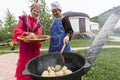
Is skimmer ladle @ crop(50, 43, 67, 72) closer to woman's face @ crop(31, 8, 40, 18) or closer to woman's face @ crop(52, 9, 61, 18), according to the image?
woman's face @ crop(52, 9, 61, 18)

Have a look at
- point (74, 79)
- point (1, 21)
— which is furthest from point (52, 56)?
point (1, 21)

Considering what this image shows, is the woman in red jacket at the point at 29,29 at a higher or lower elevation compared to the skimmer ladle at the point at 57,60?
higher

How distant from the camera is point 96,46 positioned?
4.97m

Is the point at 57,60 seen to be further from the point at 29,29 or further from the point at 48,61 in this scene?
the point at 29,29

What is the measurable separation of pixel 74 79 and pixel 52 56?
0.62m

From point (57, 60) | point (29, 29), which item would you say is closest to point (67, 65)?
point (57, 60)

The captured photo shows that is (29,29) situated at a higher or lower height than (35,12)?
lower

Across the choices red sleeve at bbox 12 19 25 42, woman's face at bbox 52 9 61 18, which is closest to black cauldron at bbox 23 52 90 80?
red sleeve at bbox 12 19 25 42

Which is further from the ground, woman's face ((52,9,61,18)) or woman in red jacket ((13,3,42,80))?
woman's face ((52,9,61,18))

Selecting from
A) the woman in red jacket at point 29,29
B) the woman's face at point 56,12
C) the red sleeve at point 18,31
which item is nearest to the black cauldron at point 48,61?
the woman in red jacket at point 29,29

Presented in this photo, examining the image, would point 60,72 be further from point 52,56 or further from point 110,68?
point 110,68

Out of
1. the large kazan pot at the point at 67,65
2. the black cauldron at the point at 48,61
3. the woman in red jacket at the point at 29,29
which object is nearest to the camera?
the large kazan pot at the point at 67,65

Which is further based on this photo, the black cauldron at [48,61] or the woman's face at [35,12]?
the woman's face at [35,12]

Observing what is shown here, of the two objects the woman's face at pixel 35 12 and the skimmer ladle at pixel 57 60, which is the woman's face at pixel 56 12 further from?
the skimmer ladle at pixel 57 60
